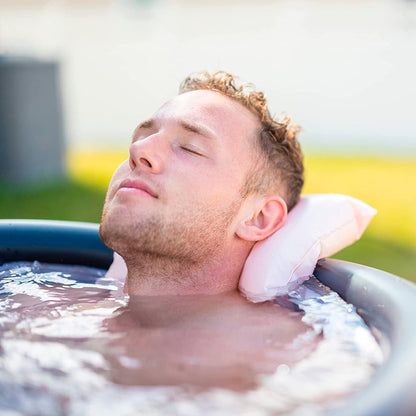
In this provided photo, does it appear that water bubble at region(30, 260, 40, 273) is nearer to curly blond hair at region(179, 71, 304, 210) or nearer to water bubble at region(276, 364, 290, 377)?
curly blond hair at region(179, 71, 304, 210)

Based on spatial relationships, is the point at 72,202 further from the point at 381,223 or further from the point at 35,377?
the point at 35,377

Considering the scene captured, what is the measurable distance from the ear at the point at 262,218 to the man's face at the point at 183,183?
4 centimetres

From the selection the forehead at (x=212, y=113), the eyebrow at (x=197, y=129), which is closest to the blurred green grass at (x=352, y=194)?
the forehead at (x=212, y=113)

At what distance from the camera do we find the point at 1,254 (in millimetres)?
2113

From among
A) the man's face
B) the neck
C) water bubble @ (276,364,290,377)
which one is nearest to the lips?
the man's face

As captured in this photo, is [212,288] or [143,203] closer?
[143,203]

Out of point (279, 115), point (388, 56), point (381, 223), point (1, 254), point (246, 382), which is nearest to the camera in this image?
point (246, 382)

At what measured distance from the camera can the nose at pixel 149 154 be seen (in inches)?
62.6

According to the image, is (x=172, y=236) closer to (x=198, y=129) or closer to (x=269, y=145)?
(x=198, y=129)

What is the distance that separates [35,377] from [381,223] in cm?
333

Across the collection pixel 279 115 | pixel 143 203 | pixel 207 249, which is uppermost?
pixel 279 115

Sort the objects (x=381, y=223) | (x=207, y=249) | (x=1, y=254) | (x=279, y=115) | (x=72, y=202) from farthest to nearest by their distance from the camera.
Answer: (x=72, y=202), (x=381, y=223), (x=1, y=254), (x=279, y=115), (x=207, y=249)

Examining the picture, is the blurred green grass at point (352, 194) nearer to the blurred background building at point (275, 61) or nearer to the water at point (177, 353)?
the water at point (177, 353)

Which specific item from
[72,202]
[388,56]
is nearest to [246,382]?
[72,202]
